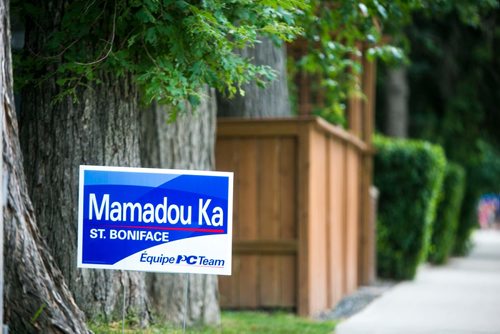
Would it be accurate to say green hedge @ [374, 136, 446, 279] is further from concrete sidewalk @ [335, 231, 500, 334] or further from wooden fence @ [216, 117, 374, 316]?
wooden fence @ [216, 117, 374, 316]

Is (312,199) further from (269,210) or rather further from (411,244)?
(411,244)

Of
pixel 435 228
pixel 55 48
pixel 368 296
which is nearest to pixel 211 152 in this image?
pixel 55 48

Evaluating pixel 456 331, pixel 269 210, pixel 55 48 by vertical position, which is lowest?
pixel 456 331

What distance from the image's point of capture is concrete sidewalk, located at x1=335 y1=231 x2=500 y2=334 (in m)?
10.3

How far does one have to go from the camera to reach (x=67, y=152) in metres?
7.27

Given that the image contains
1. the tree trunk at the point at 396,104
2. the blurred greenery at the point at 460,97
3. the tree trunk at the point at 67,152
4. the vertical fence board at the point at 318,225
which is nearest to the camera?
the tree trunk at the point at 67,152

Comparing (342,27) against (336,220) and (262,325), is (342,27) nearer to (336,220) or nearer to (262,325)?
(336,220)

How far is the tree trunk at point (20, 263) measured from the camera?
19.2 feet

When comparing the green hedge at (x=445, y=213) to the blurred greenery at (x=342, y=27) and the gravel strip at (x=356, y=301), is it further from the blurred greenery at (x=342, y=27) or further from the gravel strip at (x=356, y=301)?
the blurred greenery at (x=342, y=27)

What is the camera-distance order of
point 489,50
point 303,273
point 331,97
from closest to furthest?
point 303,273 < point 331,97 < point 489,50

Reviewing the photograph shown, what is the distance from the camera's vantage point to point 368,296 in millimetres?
14969

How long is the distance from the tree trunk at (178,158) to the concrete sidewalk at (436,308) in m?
1.43

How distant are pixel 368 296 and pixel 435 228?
7832 mm

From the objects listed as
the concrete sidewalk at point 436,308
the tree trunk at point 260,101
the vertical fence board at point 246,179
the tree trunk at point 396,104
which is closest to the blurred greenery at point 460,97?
the tree trunk at point 396,104
